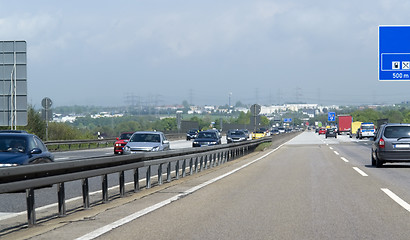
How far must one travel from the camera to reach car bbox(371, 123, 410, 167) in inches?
895

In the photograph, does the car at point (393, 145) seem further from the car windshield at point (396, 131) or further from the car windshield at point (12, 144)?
the car windshield at point (12, 144)

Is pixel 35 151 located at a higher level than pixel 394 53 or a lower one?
lower

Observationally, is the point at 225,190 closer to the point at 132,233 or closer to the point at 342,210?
the point at 342,210

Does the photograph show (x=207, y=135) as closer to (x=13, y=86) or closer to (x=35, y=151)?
(x=13, y=86)

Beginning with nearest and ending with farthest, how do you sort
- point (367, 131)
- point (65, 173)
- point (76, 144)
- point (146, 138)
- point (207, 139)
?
1. point (65, 173)
2. point (146, 138)
3. point (207, 139)
4. point (76, 144)
5. point (367, 131)

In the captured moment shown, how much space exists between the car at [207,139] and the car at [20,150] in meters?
25.4

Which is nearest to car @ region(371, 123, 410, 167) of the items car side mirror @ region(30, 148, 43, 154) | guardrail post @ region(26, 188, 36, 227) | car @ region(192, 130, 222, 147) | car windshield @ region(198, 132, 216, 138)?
car side mirror @ region(30, 148, 43, 154)

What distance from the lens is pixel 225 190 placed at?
A: 1436 centimetres

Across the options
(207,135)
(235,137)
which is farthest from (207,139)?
(235,137)

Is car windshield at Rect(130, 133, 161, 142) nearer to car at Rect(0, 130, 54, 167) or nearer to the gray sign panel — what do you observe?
the gray sign panel

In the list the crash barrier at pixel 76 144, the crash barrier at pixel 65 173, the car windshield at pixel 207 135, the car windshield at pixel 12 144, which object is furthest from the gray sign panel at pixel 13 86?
the car windshield at pixel 207 135

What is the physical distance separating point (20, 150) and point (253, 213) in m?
6.81

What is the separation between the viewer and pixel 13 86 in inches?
944

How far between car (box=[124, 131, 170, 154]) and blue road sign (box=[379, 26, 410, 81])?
15.1 m
